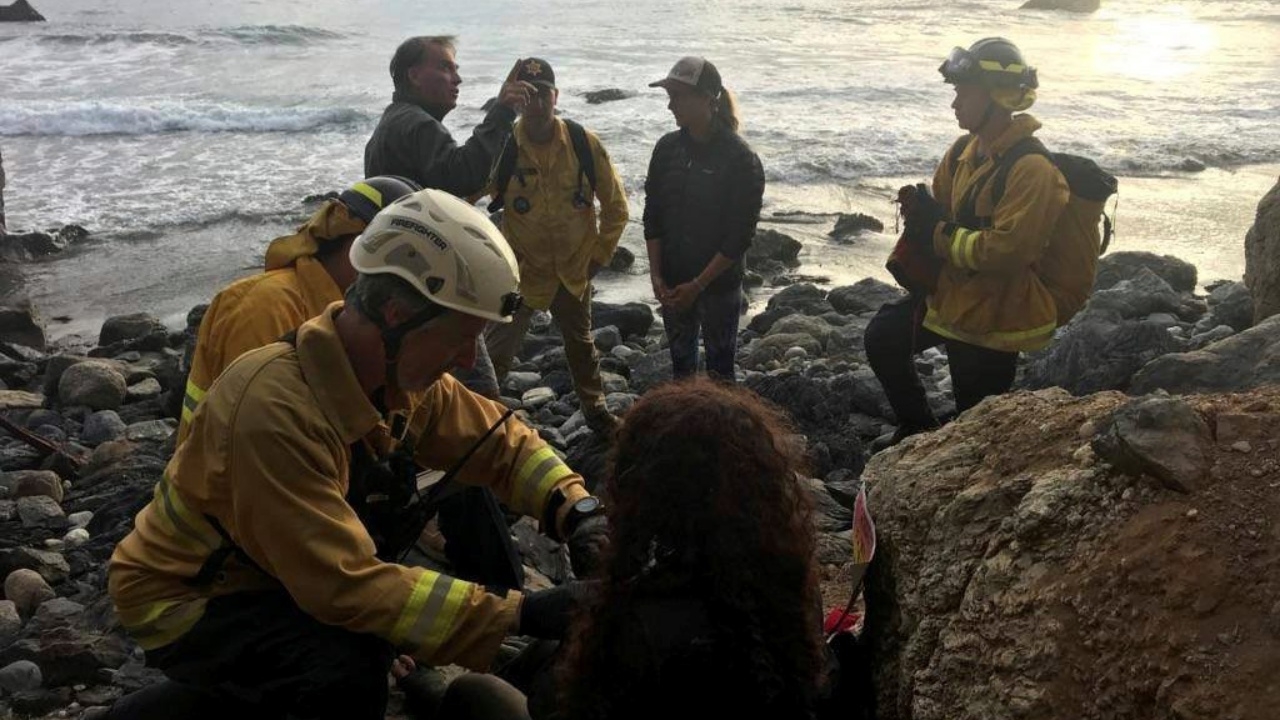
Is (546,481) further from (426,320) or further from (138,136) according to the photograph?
(138,136)

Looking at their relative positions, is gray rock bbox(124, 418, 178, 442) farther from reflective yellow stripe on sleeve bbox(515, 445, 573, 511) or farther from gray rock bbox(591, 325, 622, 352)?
reflective yellow stripe on sleeve bbox(515, 445, 573, 511)

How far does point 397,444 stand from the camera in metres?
3.46

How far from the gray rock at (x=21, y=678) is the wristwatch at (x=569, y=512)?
2.20 metres

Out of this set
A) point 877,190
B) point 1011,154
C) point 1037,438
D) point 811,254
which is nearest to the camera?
point 1037,438

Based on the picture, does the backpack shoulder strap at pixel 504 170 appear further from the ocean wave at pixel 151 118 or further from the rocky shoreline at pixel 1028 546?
the ocean wave at pixel 151 118

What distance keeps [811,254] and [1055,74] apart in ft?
55.2

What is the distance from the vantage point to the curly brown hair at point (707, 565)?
2408 millimetres

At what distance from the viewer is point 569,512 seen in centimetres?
358

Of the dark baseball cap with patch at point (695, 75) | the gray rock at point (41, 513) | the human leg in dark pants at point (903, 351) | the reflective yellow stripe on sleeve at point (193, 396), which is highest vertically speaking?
the dark baseball cap with patch at point (695, 75)

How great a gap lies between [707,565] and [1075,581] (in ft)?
2.42

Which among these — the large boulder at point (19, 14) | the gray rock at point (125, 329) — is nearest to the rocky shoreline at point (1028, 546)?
the gray rock at point (125, 329)

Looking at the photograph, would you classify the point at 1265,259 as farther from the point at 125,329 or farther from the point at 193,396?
the point at 125,329

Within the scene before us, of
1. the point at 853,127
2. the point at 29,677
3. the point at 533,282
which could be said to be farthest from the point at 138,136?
the point at 29,677

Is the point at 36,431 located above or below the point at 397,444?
below
